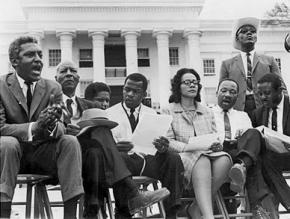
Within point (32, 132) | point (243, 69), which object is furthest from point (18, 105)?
point (243, 69)

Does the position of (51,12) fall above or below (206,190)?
above

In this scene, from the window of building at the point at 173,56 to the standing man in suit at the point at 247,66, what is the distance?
71.6ft

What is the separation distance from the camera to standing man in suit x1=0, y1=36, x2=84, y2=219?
2.41m

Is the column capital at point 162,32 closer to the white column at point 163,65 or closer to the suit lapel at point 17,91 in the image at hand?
the white column at point 163,65

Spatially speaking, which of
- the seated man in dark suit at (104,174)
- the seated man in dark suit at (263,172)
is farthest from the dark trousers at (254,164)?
the seated man in dark suit at (104,174)

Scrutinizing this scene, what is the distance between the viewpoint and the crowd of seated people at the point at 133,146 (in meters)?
2.53

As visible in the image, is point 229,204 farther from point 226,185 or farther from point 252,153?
point 252,153

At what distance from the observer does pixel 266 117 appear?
3.43 m

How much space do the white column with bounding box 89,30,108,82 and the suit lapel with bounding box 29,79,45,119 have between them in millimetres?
20835

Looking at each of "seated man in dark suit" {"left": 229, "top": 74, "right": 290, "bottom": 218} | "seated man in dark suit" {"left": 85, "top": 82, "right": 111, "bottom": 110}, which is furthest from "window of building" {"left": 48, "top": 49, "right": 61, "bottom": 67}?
"seated man in dark suit" {"left": 229, "top": 74, "right": 290, "bottom": 218}

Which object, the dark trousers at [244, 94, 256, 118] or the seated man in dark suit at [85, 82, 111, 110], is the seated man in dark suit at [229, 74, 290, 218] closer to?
the dark trousers at [244, 94, 256, 118]

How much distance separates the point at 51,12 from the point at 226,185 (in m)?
23.3

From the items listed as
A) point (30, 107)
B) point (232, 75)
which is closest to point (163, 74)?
point (232, 75)

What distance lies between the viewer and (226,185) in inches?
133
